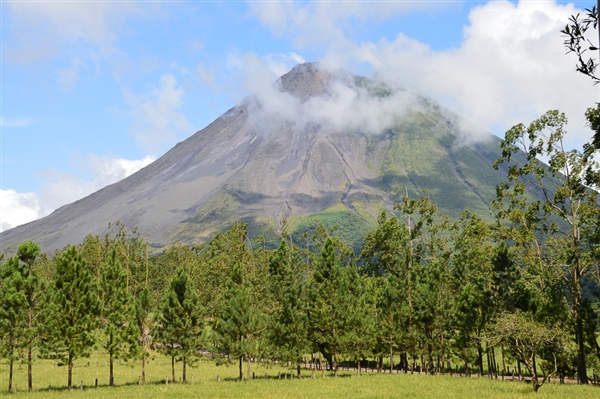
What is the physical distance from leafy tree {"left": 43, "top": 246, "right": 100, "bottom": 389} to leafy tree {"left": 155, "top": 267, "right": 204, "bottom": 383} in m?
6.47

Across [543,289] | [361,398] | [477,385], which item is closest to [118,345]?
[361,398]

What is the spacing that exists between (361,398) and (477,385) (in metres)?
12.7

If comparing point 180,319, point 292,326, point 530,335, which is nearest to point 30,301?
point 180,319

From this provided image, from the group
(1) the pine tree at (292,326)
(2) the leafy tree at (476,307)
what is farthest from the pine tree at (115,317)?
(2) the leafy tree at (476,307)

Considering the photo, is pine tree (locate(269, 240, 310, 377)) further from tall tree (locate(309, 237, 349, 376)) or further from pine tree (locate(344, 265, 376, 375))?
pine tree (locate(344, 265, 376, 375))

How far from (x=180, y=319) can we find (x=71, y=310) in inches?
387

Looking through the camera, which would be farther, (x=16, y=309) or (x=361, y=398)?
(x=16, y=309)

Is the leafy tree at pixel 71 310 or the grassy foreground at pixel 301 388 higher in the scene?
the leafy tree at pixel 71 310

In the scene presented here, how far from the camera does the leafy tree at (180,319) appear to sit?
51.7 m

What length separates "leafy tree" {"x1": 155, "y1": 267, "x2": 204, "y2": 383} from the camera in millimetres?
51656

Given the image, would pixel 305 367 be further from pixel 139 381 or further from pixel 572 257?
pixel 572 257

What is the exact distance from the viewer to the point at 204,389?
4431cm

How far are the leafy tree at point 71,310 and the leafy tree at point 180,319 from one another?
6475 mm

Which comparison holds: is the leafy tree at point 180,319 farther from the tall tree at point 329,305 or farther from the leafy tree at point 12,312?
the leafy tree at point 12,312
